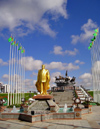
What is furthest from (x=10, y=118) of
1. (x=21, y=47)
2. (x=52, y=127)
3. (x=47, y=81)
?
(x=21, y=47)

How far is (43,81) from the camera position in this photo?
52.7 feet

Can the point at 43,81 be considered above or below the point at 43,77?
below

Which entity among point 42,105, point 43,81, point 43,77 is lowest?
point 42,105

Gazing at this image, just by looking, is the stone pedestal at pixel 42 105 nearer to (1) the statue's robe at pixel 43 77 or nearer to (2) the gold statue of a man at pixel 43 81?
(2) the gold statue of a man at pixel 43 81

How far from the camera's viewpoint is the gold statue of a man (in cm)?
1616

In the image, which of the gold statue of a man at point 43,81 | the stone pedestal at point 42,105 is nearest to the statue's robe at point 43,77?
Answer: the gold statue of a man at point 43,81

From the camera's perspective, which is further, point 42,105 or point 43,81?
point 43,81

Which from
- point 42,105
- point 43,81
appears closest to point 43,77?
point 43,81

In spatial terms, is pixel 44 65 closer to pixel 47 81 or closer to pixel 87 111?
pixel 47 81

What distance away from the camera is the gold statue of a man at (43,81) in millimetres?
16156

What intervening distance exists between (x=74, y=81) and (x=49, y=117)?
4302 centimetres

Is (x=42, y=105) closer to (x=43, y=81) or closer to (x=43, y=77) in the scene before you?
(x=43, y=81)

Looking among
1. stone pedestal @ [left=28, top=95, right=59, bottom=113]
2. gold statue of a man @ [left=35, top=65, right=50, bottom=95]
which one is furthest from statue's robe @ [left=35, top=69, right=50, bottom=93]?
stone pedestal @ [left=28, top=95, right=59, bottom=113]

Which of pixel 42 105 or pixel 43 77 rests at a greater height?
pixel 43 77
